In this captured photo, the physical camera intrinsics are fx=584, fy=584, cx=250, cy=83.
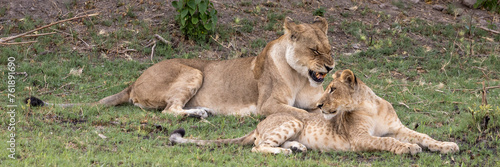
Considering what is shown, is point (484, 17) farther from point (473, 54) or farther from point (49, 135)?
point (49, 135)

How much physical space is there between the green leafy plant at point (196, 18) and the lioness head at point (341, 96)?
175 inches

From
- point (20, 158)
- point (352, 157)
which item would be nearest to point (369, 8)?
point (352, 157)

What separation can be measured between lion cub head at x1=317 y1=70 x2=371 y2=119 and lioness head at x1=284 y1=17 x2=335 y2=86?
122 cm

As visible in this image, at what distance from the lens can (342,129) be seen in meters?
5.98

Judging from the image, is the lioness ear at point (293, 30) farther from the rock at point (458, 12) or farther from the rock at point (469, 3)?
the rock at point (469, 3)

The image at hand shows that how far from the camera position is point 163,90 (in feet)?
A: 27.1

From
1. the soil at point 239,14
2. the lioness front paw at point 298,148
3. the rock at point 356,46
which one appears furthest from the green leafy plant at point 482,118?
the rock at point 356,46

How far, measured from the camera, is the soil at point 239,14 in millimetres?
11180

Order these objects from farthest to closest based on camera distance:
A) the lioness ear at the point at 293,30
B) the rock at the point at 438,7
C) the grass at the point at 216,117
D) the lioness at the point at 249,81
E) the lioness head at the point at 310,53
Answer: the rock at the point at 438,7 → the lioness ear at the point at 293,30 → the lioness at the point at 249,81 → the lioness head at the point at 310,53 → the grass at the point at 216,117

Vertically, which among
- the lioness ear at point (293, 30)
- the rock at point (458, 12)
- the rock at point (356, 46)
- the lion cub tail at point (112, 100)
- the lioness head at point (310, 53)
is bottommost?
the rock at point (356, 46)

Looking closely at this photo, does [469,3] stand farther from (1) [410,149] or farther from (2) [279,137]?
(2) [279,137]

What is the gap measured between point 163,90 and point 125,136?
198 centimetres

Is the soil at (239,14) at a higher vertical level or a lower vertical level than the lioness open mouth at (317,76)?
lower

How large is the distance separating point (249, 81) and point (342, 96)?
93.9 inches
